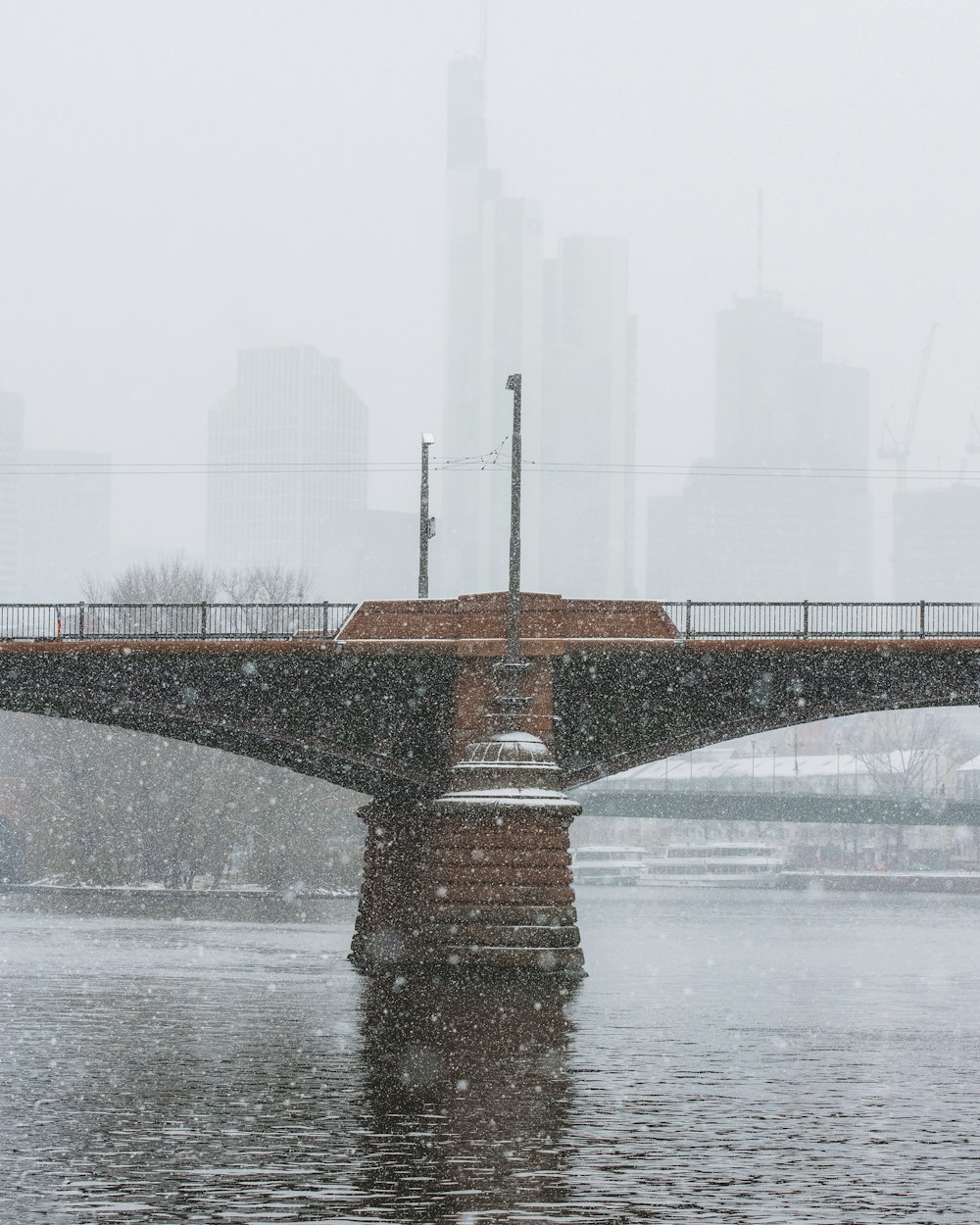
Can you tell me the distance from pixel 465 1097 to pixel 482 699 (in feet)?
78.5

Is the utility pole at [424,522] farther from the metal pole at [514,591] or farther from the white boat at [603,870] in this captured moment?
the white boat at [603,870]

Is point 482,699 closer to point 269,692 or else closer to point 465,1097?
point 269,692

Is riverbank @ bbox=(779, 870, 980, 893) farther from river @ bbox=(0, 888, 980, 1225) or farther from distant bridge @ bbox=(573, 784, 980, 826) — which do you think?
river @ bbox=(0, 888, 980, 1225)

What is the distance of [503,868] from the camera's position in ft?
157

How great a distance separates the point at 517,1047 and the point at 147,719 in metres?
27.4

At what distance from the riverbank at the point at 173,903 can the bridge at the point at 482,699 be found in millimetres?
28094

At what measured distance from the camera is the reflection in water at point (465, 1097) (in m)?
21.2

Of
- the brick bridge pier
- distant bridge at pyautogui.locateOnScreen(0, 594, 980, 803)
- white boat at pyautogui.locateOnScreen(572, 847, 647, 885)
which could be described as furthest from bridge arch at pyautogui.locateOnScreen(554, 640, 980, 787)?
white boat at pyautogui.locateOnScreen(572, 847, 647, 885)

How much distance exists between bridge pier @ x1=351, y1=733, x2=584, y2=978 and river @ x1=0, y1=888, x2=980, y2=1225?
128 centimetres

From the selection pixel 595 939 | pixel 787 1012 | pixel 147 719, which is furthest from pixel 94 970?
pixel 595 939

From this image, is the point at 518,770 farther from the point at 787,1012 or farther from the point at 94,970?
the point at 94,970

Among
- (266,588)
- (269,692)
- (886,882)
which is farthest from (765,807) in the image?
(269,692)

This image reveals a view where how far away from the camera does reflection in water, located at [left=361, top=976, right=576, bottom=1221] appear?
21172mm

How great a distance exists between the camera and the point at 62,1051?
33.5 m
